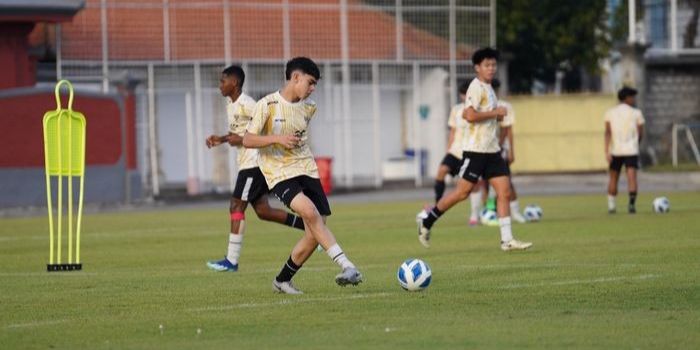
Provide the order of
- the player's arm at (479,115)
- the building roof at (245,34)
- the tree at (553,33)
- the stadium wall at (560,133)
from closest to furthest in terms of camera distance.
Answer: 1. the player's arm at (479,115)
2. the building roof at (245,34)
3. the stadium wall at (560,133)
4. the tree at (553,33)

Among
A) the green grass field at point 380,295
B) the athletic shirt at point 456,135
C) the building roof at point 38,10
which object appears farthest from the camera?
the building roof at point 38,10

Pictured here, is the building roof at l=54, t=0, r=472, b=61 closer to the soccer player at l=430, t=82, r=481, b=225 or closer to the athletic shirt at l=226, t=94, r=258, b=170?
the soccer player at l=430, t=82, r=481, b=225

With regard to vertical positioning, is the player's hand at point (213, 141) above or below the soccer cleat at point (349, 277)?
above

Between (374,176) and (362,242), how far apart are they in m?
25.5

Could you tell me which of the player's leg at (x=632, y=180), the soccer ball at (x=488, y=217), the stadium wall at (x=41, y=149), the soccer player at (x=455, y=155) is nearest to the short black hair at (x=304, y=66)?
the soccer player at (x=455, y=155)

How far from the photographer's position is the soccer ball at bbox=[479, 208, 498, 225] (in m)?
25.8

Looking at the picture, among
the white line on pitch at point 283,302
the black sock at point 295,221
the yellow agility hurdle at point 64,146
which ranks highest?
the yellow agility hurdle at point 64,146

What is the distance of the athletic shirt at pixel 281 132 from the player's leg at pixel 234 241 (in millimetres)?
3505

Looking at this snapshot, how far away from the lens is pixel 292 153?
14453 mm

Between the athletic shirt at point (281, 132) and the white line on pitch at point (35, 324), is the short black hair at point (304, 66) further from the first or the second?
the white line on pitch at point (35, 324)

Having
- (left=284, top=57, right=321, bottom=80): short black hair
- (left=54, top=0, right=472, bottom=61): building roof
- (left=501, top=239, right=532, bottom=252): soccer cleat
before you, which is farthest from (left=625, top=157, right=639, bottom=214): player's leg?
(left=54, top=0, right=472, bottom=61): building roof

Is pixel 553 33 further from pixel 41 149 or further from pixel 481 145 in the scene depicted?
pixel 481 145

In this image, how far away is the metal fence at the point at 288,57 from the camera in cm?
4550

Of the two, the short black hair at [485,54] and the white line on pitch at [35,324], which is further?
the short black hair at [485,54]
